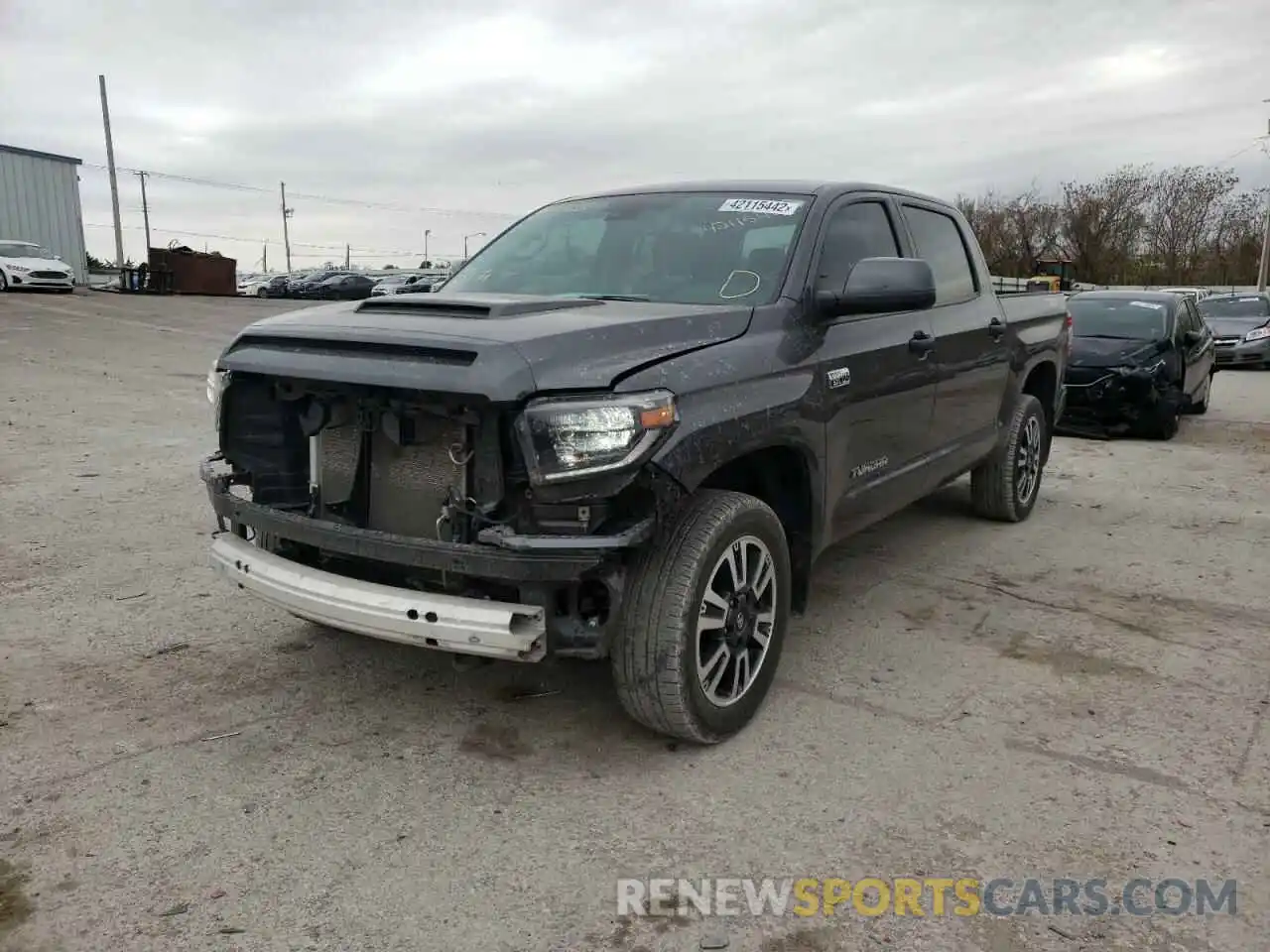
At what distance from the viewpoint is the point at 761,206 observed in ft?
13.5

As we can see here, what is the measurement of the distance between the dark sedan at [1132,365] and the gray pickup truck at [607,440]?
6.68 meters

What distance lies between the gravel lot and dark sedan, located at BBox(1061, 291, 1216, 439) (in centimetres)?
509

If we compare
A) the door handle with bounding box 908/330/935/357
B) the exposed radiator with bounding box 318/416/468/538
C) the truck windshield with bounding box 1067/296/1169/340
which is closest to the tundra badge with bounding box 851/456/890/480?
the door handle with bounding box 908/330/935/357

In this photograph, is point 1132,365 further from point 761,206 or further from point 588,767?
point 588,767

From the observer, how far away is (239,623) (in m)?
4.31

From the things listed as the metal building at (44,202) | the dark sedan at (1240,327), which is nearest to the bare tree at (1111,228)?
the dark sedan at (1240,327)

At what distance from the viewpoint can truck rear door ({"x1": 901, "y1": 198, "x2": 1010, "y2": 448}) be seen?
4863 millimetres

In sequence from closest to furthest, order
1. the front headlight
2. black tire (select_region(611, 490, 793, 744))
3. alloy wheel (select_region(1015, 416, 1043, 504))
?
1. the front headlight
2. black tire (select_region(611, 490, 793, 744))
3. alloy wheel (select_region(1015, 416, 1043, 504))

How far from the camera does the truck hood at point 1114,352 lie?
10352 mm

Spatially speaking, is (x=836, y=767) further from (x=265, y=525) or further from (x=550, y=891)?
(x=265, y=525)

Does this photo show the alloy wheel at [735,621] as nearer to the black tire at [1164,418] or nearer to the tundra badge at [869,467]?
the tundra badge at [869,467]

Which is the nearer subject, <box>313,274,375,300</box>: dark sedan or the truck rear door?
the truck rear door

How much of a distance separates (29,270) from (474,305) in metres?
29.4

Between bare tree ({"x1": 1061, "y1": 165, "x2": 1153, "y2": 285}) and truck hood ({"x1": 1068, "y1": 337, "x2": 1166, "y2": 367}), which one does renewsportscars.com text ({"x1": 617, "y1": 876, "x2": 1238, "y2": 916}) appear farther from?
bare tree ({"x1": 1061, "y1": 165, "x2": 1153, "y2": 285})
